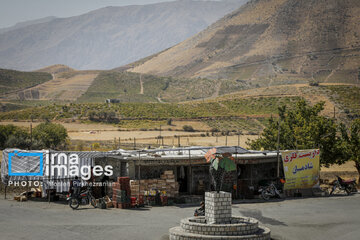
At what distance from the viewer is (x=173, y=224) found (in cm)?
Answer: 1700

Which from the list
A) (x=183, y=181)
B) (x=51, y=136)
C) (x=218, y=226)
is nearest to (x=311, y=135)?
(x=183, y=181)

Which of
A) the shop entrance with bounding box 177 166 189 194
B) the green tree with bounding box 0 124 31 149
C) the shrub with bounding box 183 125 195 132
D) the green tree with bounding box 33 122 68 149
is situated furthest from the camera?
the shrub with bounding box 183 125 195 132

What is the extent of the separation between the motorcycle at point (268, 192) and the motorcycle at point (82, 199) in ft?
26.8

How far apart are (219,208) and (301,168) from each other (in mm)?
11757

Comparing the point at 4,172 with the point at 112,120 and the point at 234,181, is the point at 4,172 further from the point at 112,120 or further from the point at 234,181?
the point at 112,120

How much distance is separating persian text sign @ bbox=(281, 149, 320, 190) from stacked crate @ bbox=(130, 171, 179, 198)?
241 inches

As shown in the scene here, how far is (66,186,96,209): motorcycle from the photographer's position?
19734 millimetres

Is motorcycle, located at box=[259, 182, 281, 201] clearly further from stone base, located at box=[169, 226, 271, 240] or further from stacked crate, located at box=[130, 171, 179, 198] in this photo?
stone base, located at box=[169, 226, 271, 240]

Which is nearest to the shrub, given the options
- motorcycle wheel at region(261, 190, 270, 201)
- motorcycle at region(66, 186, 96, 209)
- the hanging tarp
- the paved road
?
motorcycle wheel at region(261, 190, 270, 201)

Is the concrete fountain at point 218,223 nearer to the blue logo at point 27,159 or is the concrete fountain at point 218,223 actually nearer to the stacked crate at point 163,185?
the stacked crate at point 163,185

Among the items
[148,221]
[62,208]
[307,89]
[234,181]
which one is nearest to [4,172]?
[62,208]

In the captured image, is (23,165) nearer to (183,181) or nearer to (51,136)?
(183,181)

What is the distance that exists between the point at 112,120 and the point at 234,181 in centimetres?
5772

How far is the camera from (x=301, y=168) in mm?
25156
